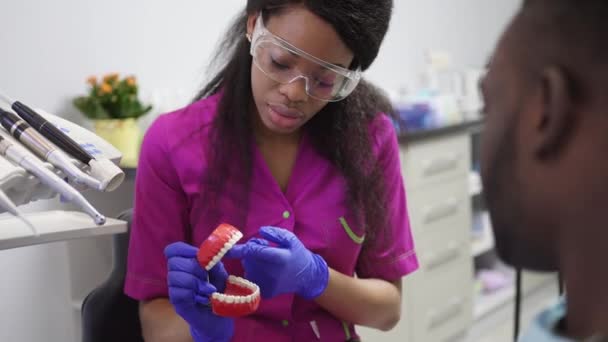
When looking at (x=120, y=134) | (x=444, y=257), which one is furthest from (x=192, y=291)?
(x=444, y=257)

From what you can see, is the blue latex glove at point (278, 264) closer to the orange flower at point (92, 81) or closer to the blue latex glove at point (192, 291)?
the blue latex glove at point (192, 291)

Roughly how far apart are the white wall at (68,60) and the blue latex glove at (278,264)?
79cm

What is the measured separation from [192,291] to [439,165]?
1728 mm

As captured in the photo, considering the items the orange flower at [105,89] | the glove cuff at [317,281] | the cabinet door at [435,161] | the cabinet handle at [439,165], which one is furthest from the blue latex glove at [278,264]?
the cabinet handle at [439,165]

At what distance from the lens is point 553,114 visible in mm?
600

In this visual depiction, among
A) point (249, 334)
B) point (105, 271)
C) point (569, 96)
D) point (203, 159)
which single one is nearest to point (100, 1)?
point (105, 271)

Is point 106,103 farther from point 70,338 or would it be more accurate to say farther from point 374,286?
point 374,286

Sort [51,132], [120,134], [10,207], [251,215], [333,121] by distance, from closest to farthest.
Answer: [10,207] → [51,132] → [251,215] → [333,121] → [120,134]

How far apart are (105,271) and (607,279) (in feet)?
4.46

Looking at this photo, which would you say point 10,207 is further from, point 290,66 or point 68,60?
point 68,60

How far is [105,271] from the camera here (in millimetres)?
1700

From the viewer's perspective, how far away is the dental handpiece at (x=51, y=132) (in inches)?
33.6

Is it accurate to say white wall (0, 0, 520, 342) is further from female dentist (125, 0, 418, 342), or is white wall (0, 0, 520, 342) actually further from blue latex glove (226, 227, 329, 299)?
blue latex glove (226, 227, 329, 299)

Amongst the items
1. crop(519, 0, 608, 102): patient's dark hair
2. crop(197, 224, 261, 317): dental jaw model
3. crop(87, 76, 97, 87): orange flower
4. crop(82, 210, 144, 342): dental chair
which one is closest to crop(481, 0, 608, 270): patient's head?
crop(519, 0, 608, 102): patient's dark hair
